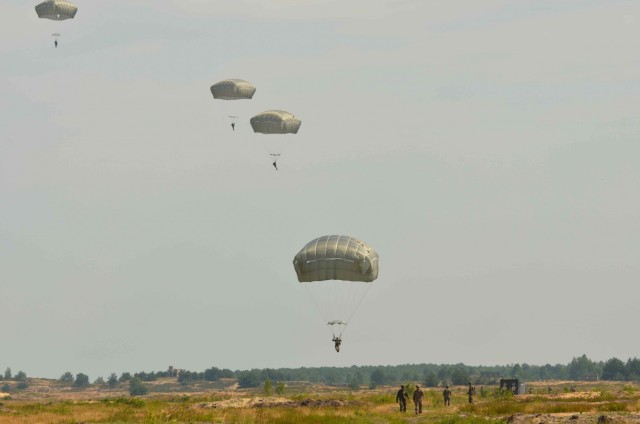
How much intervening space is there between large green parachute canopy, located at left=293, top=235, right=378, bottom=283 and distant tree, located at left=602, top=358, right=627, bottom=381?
464 feet

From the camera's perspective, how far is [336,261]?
52.5 meters

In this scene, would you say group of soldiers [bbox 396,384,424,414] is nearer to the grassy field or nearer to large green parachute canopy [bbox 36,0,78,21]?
the grassy field

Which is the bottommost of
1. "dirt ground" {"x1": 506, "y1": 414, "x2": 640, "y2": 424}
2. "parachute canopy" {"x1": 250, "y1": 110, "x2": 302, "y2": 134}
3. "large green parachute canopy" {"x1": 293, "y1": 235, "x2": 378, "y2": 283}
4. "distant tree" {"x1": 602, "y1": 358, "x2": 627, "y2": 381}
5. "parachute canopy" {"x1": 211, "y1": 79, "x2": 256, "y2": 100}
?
"dirt ground" {"x1": 506, "y1": 414, "x2": 640, "y2": 424}

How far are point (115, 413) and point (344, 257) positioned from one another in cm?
1950

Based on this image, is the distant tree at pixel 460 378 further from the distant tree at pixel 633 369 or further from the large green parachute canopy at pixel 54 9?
the large green parachute canopy at pixel 54 9

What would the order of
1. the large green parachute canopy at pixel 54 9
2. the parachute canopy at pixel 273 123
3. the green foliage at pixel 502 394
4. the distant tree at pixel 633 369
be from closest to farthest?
1. the green foliage at pixel 502 394
2. the parachute canopy at pixel 273 123
3. the large green parachute canopy at pixel 54 9
4. the distant tree at pixel 633 369

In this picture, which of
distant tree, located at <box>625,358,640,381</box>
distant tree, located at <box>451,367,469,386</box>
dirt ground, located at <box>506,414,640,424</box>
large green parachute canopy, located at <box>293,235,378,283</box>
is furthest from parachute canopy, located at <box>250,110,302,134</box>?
distant tree, located at <box>625,358,640,381</box>

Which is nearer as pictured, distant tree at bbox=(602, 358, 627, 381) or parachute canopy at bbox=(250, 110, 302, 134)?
parachute canopy at bbox=(250, 110, 302, 134)

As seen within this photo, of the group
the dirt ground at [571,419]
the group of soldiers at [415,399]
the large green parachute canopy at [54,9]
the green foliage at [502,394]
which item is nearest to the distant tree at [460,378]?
the green foliage at [502,394]

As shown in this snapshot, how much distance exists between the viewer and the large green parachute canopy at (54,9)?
85250mm

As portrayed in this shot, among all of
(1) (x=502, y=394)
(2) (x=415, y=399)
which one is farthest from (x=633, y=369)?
(2) (x=415, y=399)

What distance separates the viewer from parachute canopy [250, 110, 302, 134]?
2965 inches

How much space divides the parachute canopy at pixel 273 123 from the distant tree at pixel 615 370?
413ft

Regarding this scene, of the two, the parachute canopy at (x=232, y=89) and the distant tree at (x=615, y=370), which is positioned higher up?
the parachute canopy at (x=232, y=89)
